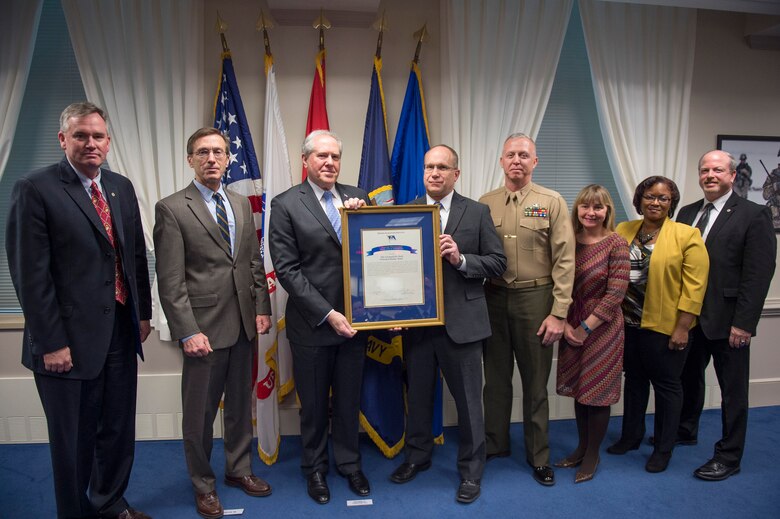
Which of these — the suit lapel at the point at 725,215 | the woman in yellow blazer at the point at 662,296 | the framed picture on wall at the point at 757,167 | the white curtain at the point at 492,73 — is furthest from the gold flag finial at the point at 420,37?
the framed picture on wall at the point at 757,167

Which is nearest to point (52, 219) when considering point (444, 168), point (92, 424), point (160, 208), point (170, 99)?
point (160, 208)

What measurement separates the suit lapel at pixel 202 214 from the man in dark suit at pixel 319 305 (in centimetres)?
23

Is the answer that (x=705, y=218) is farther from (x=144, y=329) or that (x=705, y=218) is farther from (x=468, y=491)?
(x=144, y=329)

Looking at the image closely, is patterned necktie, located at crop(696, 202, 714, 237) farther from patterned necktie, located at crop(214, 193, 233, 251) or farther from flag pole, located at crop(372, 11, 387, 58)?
patterned necktie, located at crop(214, 193, 233, 251)

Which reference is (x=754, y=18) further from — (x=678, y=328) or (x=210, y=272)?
(x=210, y=272)

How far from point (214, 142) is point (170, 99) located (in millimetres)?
1002

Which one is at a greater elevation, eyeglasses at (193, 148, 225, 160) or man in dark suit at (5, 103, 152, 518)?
eyeglasses at (193, 148, 225, 160)

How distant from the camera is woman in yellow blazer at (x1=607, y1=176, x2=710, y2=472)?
2566 millimetres

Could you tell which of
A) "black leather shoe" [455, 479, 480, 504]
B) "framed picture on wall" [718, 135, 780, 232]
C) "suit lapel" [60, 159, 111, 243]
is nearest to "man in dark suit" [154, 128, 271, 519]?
"suit lapel" [60, 159, 111, 243]

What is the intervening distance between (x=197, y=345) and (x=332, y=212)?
87 cm

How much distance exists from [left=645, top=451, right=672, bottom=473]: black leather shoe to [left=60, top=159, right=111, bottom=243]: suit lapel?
9.71 ft

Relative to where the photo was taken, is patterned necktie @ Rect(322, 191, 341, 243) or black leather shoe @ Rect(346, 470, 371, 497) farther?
black leather shoe @ Rect(346, 470, 371, 497)

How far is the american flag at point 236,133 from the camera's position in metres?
2.96

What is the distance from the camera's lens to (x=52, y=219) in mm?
1897
